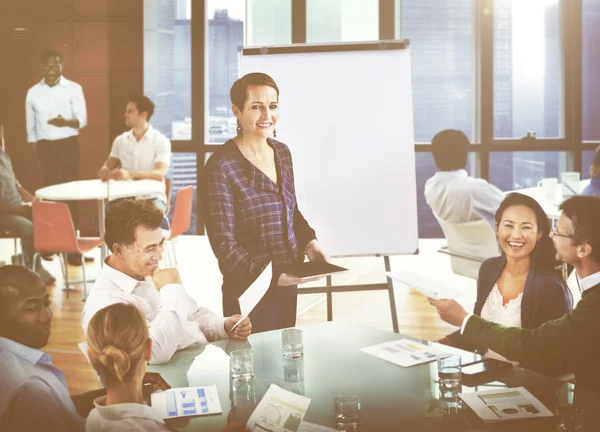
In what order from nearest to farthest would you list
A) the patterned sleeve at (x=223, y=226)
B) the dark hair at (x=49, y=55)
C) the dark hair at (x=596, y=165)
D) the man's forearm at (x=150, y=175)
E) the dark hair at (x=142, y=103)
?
the patterned sleeve at (x=223, y=226)
the dark hair at (x=49, y=55)
the dark hair at (x=142, y=103)
the dark hair at (x=596, y=165)
the man's forearm at (x=150, y=175)

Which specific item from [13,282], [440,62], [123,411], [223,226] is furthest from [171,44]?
[440,62]

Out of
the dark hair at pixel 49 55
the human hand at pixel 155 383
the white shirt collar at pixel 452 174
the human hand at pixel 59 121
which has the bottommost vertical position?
the human hand at pixel 155 383

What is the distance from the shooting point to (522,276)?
9.62 feet

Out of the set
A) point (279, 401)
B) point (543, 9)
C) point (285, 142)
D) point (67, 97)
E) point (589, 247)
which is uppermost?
point (543, 9)

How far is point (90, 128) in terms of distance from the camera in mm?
4242

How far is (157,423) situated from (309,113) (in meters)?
2.16

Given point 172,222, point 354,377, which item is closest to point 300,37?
point 172,222

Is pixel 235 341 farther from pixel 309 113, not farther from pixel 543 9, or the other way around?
pixel 543 9

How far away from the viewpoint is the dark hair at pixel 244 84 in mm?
3209

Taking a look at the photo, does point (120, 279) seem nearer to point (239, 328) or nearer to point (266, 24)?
point (239, 328)

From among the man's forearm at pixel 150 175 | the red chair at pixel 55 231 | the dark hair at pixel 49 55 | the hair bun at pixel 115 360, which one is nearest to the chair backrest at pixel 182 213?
the man's forearm at pixel 150 175

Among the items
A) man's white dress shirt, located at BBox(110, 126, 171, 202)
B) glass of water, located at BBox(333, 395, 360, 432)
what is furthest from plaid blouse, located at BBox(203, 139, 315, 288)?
man's white dress shirt, located at BBox(110, 126, 171, 202)

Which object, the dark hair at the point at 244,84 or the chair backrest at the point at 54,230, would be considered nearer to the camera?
the dark hair at the point at 244,84

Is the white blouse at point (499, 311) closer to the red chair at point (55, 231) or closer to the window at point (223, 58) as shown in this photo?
the window at point (223, 58)
